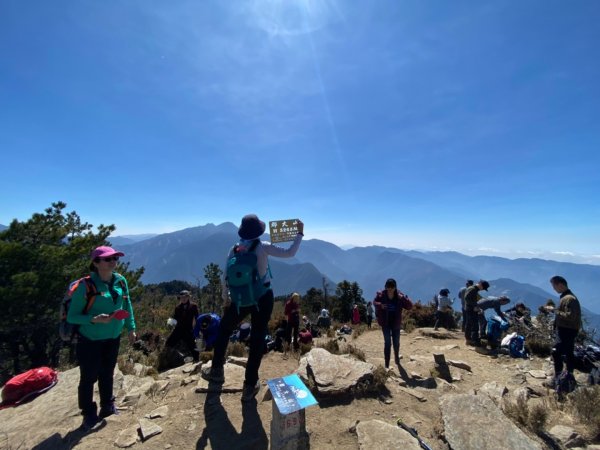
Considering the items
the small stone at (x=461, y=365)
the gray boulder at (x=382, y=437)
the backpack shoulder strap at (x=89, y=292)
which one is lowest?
the small stone at (x=461, y=365)

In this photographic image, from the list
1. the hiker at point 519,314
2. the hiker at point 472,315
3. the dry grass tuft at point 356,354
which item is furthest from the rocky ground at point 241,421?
the hiker at point 519,314

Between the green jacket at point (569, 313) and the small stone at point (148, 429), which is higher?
the green jacket at point (569, 313)

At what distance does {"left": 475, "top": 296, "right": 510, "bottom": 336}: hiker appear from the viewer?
9.76m

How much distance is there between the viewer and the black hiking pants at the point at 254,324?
3891 millimetres

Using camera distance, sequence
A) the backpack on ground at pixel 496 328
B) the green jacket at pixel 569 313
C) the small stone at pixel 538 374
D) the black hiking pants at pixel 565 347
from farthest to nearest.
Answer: the backpack on ground at pixel 496 328 < the small stone at pixel 538 374 < the black hiking pants at pixel 565 347 < the green jacket at pixel 569 313

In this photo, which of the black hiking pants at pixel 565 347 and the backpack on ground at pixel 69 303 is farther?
the black hiking pants at pixel 565 347

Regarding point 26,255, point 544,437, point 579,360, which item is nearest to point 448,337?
point 579,360

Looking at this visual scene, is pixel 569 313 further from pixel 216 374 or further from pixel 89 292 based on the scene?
pixel 89 292

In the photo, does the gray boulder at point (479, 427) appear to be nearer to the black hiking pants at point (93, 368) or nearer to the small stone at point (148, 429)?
the small stone at point (148, 429)

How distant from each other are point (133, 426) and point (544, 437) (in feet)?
17.1

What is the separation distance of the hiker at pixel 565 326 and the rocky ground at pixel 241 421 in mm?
1614

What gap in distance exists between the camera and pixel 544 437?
3867mm

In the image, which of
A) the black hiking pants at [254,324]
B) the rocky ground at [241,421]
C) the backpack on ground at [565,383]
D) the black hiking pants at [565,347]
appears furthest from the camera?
the black hiking pants at [565,347]

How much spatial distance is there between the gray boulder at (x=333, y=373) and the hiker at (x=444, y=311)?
9.93 metres
